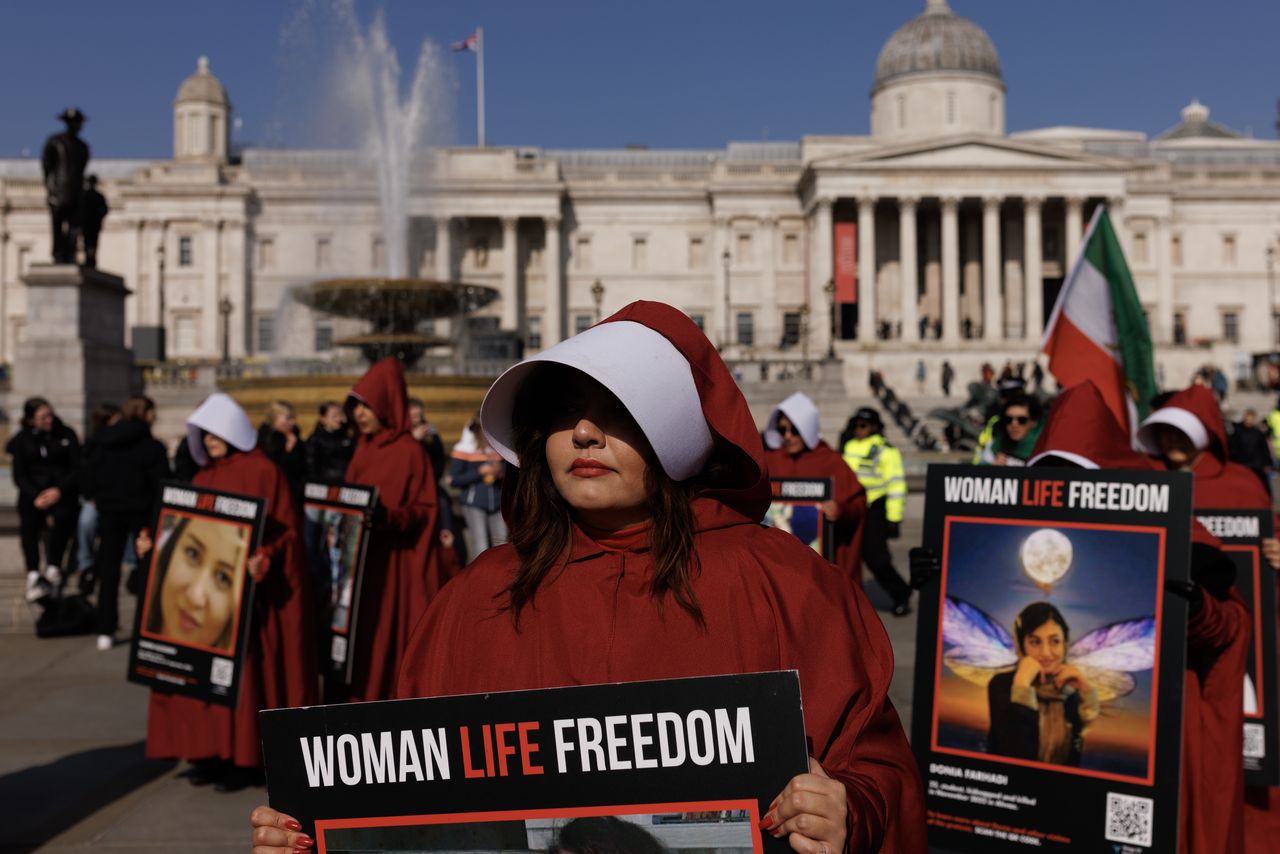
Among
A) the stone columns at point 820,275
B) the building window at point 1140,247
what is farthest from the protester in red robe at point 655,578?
the building window at point 1140,247

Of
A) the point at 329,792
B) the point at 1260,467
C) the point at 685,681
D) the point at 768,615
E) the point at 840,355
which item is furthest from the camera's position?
the point at 840,355

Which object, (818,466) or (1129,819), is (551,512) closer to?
(1129,819)

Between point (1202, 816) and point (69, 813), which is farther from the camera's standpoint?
point (69, 813)

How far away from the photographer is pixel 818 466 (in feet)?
28.5

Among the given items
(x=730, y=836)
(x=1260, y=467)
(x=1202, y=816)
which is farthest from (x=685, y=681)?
(x=1260, y=467)

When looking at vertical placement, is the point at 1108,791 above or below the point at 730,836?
below

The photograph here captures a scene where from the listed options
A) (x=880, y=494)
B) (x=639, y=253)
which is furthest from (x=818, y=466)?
(x=639, y=253)

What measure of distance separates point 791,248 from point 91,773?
60765mm

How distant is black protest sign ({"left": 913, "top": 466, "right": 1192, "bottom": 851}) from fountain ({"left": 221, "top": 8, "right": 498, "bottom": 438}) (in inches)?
416

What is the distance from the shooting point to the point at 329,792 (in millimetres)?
2061

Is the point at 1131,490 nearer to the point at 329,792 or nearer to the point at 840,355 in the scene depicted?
the point at 329,792

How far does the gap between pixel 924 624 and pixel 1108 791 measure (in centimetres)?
79

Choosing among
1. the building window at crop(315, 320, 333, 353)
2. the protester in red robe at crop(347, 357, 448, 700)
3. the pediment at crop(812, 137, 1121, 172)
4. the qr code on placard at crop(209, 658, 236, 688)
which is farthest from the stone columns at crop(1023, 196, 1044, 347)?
the qr code on placard at crop(209, 658, 236, 688)

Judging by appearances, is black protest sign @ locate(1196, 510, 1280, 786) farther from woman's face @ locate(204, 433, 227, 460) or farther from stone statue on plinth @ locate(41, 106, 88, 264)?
stone statue on plinth @ locate(41, 106, 88, 264)
